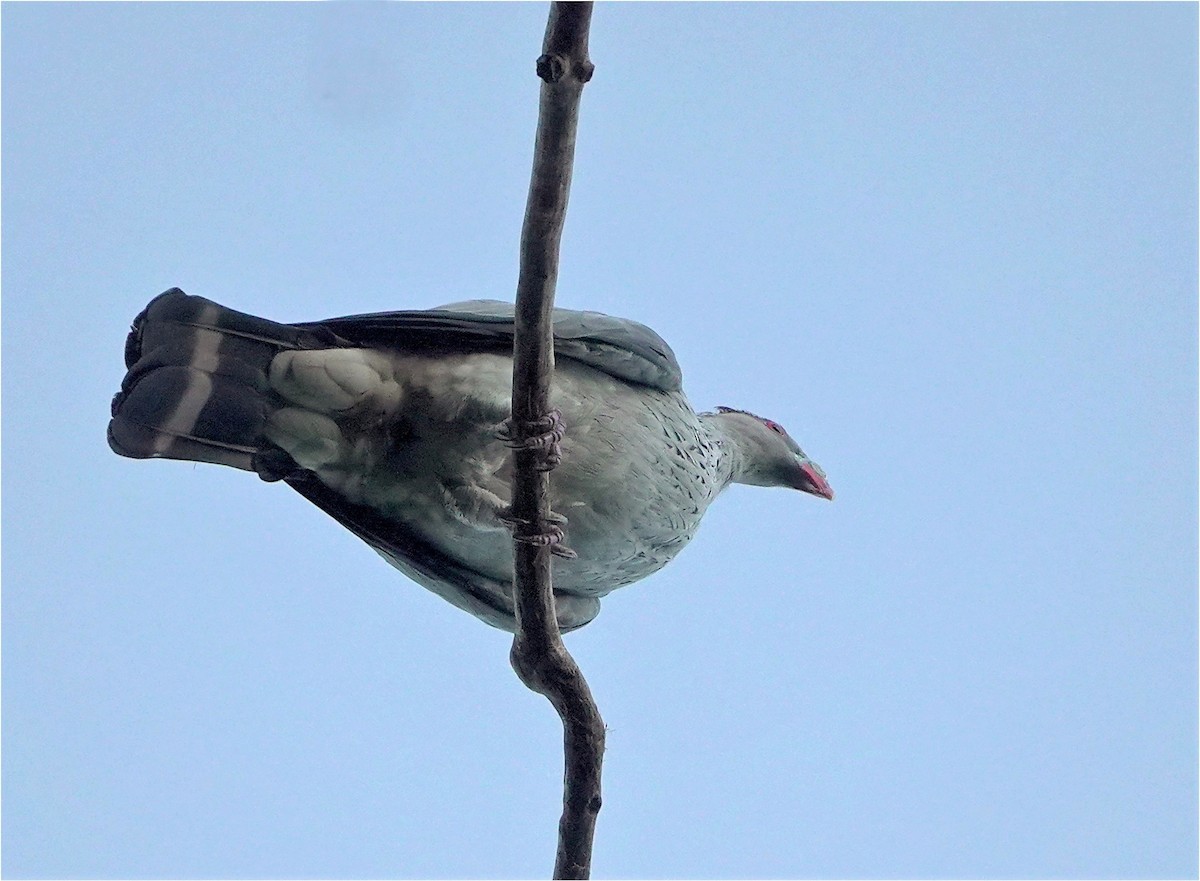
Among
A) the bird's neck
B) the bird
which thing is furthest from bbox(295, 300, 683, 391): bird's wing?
the bird's neck

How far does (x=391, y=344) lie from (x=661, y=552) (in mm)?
1363

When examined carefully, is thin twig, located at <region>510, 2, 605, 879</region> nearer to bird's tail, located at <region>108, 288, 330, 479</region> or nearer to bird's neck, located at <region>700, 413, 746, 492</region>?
bird's tail, located at <region>108, 288, 330, 479</region>

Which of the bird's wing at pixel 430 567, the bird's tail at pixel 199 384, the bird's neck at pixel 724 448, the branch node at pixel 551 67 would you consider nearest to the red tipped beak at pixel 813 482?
the bird's neck at pixel 724 448

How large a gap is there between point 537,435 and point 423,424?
2.84 feet

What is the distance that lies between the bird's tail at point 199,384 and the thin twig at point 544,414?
1136 mm

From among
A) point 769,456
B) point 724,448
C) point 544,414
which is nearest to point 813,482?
point 769,456

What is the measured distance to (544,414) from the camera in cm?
396

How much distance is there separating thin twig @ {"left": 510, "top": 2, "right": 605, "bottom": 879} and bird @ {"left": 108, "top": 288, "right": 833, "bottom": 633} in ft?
0.96

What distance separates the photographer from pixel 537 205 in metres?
3.46

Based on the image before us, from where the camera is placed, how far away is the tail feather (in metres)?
4.49

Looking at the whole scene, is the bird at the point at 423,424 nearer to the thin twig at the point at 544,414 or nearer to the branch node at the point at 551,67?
the thin twig at the point at 544,414

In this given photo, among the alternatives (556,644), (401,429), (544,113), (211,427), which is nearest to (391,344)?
(401,429)

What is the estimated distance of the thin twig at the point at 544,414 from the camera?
318 centimetres

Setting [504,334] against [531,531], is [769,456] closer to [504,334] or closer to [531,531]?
[504,334]
